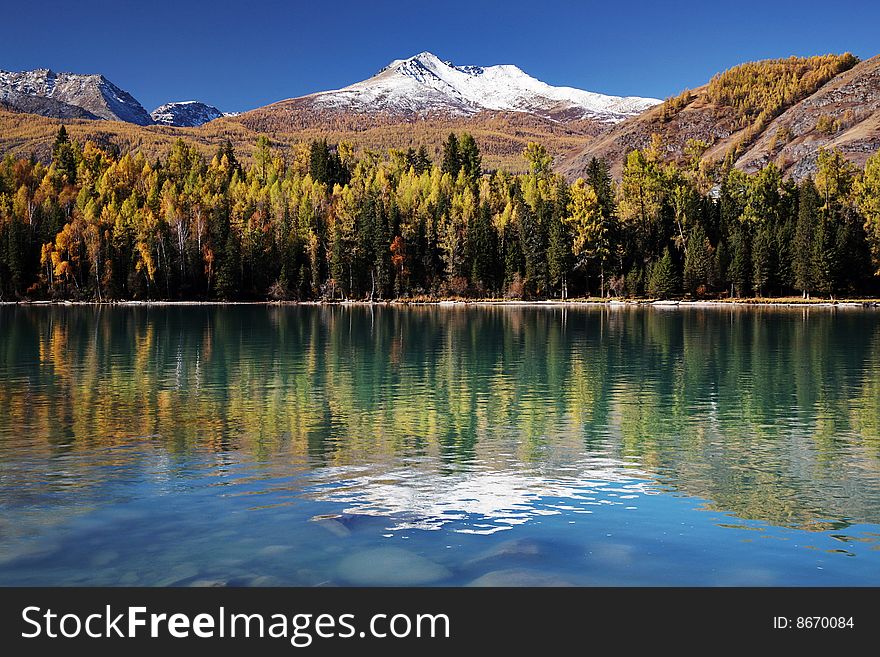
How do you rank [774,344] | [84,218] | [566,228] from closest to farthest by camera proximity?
1. [774,344]
2. [566,228]
3. [84,218]

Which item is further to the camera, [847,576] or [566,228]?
[566,228]

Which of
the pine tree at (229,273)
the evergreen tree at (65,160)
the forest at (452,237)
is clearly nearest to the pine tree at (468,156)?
the forest at (452,237)

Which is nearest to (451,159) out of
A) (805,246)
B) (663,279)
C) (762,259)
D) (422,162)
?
(422,162)

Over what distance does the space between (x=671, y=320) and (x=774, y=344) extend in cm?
2401

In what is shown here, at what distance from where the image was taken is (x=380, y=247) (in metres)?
116

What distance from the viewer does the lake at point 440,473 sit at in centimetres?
1122

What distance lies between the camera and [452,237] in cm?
11488

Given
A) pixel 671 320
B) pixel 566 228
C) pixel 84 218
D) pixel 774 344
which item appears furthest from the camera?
pixel 84 218

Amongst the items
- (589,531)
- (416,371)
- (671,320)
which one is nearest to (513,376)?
(416,371)

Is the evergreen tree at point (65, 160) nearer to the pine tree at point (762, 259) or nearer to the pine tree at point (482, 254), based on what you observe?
the pine tree at point (482, 254)

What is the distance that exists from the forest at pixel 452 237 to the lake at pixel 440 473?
70.8m

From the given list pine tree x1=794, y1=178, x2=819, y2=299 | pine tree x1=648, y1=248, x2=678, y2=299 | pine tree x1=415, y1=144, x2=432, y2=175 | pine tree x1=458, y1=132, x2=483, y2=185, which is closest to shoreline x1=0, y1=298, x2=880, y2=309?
pine tree x1=648, y1=248, x2=678, y2=299

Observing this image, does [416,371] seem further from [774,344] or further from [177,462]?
[774,344]

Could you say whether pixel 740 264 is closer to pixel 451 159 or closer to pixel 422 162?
pixel 451 159
